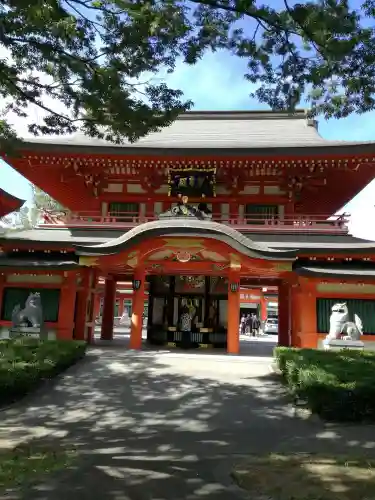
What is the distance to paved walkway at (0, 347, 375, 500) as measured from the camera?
180 inches

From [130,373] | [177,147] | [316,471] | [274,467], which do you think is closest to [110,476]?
[274,467]

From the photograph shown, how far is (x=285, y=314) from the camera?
18.0 meters

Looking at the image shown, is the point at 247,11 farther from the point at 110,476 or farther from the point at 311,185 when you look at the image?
the point at 311,185

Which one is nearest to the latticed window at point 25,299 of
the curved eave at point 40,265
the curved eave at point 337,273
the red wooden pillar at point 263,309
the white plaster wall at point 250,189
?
the curved eave at point 40,265

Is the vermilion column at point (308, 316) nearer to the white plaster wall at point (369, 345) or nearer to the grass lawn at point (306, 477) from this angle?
the white plaster wall at point (369, 345)

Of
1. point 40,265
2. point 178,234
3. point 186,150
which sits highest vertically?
point 186,150

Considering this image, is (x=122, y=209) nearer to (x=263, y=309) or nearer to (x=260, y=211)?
(x=260, y=211)

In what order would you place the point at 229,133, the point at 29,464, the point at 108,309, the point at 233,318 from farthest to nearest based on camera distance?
1. the point at 229,133
2. the point at 108,309
3. the point at 233,318
4. the point at 29,464

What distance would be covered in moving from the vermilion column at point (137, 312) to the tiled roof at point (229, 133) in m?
5.12

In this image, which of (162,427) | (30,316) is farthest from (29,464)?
(30,316)

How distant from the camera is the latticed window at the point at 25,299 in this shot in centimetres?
1490

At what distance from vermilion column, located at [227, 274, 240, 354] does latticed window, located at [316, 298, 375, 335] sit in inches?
112

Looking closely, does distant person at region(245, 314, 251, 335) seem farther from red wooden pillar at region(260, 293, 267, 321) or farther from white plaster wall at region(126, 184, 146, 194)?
white plaster wall at region(126, 184, 146, 194)

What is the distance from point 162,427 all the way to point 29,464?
2.46 m
